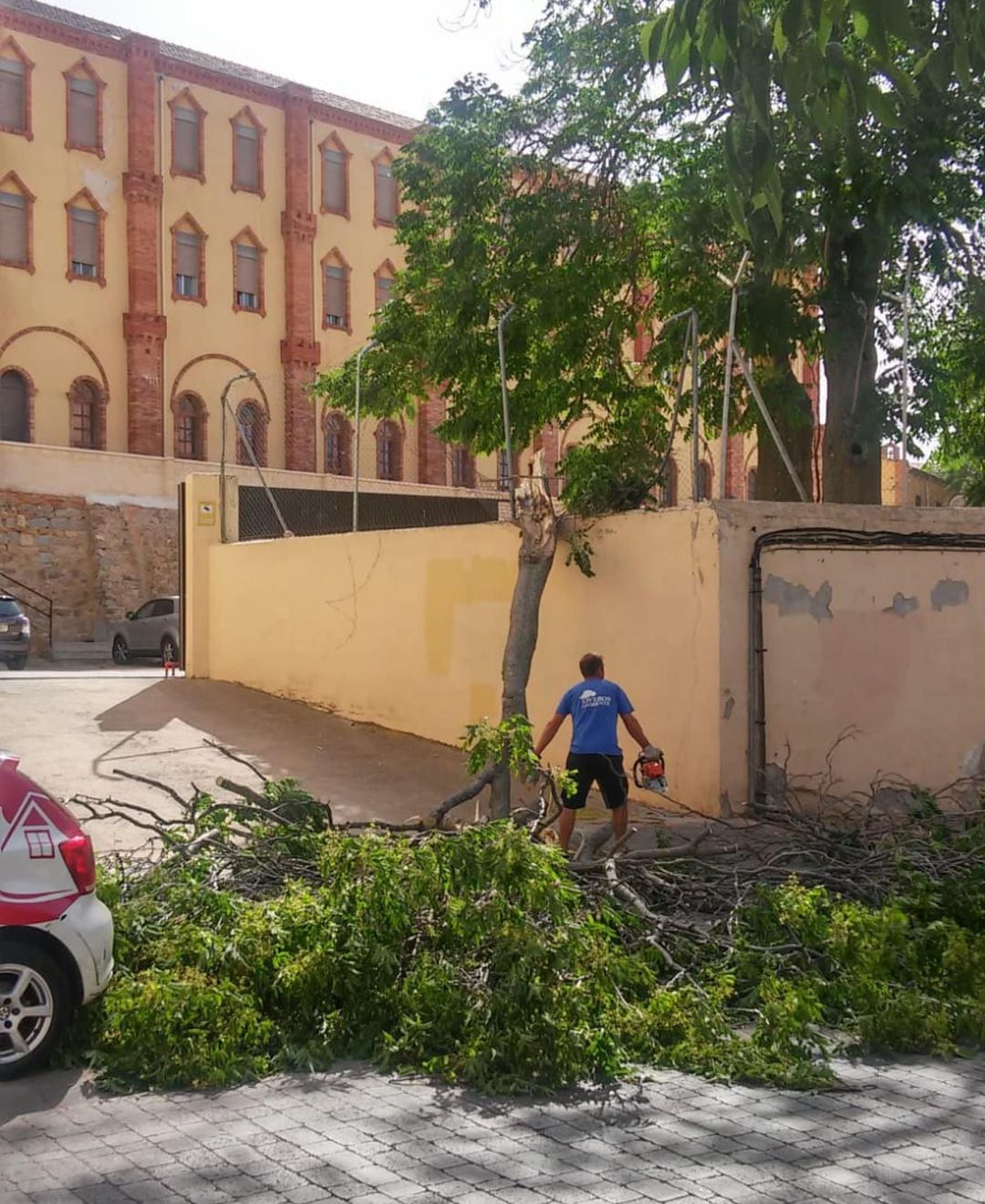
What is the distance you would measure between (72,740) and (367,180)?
31.2m

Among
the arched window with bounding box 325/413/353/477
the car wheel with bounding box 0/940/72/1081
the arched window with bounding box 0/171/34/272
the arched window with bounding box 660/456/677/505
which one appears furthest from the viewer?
the arched window with bounding box 325/413/353/477

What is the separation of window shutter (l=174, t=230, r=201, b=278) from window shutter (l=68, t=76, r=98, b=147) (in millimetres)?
3255

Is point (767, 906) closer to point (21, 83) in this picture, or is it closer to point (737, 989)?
point (737, 989)

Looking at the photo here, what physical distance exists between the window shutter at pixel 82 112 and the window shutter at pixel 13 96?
128 centimetres

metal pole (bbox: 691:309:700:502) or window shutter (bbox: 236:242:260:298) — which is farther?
window shutter (bbox: 236:242:260:298)

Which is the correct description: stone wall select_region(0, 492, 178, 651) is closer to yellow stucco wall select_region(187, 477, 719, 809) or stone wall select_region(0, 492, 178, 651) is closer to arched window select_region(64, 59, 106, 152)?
arched window select_region(64, 59, 106, 152)

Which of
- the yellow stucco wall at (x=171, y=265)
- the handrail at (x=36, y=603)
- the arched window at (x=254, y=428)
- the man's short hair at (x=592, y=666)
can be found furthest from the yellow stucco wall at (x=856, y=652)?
the arched window at (x=254, y=428)

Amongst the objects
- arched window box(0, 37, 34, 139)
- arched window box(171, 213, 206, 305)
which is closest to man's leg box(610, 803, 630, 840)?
arched window box(171, 213, 206, 305)

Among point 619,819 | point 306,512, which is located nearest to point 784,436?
point 306,512

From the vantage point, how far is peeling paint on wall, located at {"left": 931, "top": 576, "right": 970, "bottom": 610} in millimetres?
12297

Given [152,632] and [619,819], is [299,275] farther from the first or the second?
[619,819]

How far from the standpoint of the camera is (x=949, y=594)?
12336 mm

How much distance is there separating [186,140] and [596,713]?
3318 centimetres

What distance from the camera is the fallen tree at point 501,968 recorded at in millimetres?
5625
